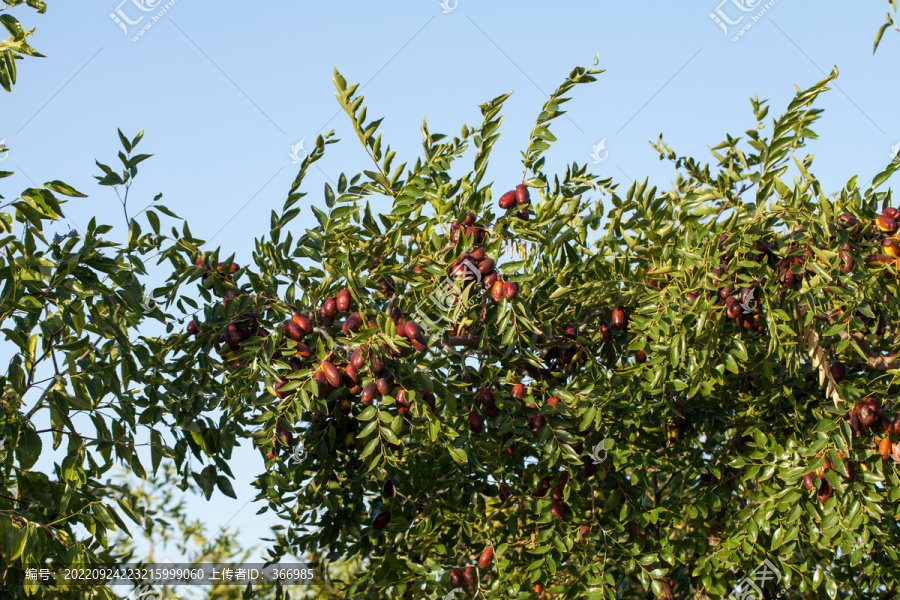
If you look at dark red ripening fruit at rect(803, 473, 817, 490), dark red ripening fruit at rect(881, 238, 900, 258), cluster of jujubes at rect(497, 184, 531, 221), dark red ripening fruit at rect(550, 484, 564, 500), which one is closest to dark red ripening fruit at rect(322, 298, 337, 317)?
cluster of jujubes at rect(497, 184, 531, 221)

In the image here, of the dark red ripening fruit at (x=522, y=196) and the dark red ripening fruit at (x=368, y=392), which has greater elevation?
the dark red ripening fruit at (x=522, y=196)

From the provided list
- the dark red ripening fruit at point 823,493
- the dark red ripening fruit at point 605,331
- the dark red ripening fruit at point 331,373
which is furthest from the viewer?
the dark red ripening fruit at point 605,331

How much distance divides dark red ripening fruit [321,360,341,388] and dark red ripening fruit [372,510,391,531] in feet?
3.55

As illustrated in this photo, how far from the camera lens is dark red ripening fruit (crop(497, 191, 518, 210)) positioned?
3475 mm

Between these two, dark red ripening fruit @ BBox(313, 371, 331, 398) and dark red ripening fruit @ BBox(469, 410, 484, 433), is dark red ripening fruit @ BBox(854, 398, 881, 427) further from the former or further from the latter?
dark red ripening fruit @ BBox(313, 371, 331, 398)

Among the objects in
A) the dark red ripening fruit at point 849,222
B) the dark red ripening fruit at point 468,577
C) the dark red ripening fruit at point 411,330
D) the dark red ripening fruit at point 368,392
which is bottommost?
the dark red ripening fruit at point 468,577

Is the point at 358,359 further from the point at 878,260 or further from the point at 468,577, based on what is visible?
the point at 878,260

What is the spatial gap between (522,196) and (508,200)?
2.7 inches

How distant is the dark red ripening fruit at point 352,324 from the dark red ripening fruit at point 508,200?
870 millimetres

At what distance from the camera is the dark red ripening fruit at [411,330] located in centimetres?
292

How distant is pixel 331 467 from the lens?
3875 millimetres

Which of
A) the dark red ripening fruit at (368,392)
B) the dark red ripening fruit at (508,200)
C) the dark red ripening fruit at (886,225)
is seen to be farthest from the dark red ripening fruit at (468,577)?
the dark red ripening fruit at (886,225)

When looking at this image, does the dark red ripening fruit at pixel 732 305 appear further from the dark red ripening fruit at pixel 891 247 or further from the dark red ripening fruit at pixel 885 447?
the dark red ripening fruit at pixel 885 447

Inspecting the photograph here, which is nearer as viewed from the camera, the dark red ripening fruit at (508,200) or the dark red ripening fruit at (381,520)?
the dark red ripening fruit at (508,200)
